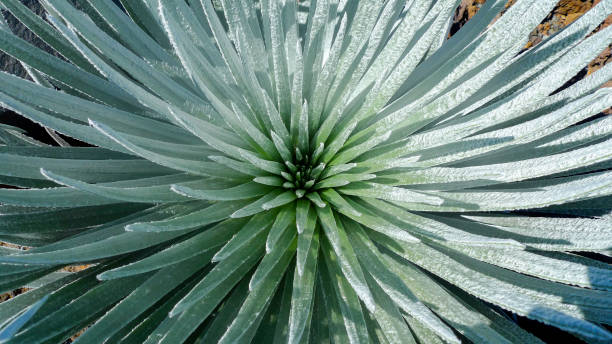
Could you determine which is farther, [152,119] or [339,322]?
[152,119]

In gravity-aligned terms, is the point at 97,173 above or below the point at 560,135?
below

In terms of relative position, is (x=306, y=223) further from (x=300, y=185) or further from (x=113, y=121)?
(x=113, y=121)

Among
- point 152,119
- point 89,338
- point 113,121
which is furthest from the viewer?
point 152,119

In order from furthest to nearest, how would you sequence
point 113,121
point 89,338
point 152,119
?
point 152,119 → point 113,121 → point 89,338

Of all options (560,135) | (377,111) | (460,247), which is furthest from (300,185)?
(560,135)

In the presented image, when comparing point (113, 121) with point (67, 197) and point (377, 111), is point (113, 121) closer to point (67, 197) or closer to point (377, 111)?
point (67, 197)

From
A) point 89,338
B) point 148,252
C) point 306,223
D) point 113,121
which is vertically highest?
point 113,121

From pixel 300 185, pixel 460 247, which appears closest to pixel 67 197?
pixel 300 185
